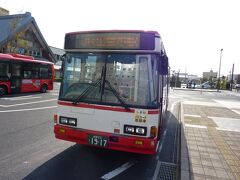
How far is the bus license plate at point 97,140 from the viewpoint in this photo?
4885mm

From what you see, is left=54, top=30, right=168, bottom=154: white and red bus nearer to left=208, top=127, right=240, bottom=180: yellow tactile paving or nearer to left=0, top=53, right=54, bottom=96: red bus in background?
left=208, top=127, right=240, bottom=180: yellow tactile paving

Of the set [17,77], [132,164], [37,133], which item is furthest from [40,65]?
[132,164]

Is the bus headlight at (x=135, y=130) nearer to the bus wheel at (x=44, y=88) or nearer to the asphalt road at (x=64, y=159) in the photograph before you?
the asphalt road at (x=64, y=159)

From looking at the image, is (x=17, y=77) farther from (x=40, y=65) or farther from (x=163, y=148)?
(x=163, y=148)

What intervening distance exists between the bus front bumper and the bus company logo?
371 mm

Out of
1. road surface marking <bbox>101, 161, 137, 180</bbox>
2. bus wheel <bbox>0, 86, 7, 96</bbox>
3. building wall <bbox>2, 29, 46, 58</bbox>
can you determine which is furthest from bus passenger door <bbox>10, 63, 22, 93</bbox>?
road surface marking <bbox>101, 161, 137, 180</bbox>

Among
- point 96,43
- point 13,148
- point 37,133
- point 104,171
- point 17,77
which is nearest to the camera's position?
point 104,171

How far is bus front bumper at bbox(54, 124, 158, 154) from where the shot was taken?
4695 mm

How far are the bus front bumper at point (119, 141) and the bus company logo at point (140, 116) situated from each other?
1.22 feet

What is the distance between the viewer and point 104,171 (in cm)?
479

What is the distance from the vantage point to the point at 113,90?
4887 mm

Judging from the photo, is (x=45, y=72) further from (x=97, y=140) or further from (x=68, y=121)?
(x=97, y=140)

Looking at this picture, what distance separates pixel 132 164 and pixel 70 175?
1.52m

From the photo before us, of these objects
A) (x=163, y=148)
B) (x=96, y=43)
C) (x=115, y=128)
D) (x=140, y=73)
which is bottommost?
(x=163, y=148)
